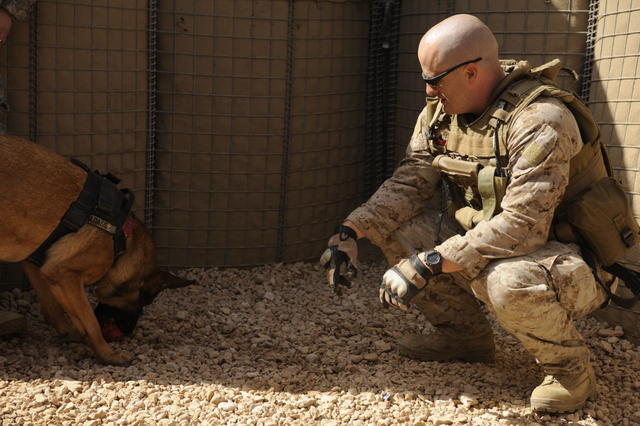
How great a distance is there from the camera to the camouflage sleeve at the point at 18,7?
4305mm

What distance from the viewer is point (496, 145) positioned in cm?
344

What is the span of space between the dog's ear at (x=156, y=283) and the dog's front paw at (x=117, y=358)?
387 millimetres

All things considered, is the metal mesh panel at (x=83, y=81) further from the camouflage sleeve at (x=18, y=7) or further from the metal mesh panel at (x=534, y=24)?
the metal mesh panel at (x=534, y=24)

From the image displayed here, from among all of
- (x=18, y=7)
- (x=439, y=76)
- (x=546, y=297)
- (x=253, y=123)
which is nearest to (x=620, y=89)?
(x=439, y=76)

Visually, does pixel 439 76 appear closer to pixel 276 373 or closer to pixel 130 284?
pixel 276 373

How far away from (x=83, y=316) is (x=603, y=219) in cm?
→ 256

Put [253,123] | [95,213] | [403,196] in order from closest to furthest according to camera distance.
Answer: [403,196] < [95,213] < [253,123]

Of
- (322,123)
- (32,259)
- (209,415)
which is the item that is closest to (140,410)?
(209,415)

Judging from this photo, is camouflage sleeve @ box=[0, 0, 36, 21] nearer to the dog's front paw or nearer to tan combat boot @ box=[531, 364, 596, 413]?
the dog's front paw

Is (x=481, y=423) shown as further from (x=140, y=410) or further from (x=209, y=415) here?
(x=140, y=410)

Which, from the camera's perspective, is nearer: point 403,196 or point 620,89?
point 403,196

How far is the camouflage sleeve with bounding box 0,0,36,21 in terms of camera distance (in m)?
4.30

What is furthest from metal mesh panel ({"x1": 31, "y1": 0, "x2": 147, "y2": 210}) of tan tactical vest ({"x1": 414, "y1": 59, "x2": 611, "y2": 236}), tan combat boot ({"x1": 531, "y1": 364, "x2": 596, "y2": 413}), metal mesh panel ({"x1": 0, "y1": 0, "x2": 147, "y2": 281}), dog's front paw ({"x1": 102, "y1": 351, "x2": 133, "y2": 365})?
tan combat boot ({"x1": 531, "y1": 364, "x2": 596, "y2": 413})

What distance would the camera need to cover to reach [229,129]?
529cm
